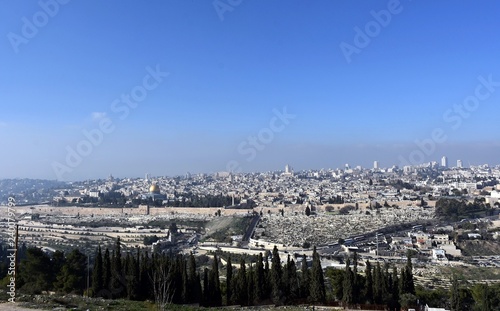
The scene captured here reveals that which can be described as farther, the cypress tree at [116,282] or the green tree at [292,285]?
the green tree at [292,285]

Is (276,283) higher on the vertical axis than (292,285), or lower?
higher

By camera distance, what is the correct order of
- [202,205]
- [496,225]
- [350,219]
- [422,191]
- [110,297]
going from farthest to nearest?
1. [422,191]
2. [202,205]
3. [350,219]
4. [496,225]
5. [110,297]

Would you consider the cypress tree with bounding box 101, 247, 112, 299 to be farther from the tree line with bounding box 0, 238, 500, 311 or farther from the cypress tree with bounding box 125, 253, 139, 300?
the cypress tree with bounding box 125, 253, 139, 300

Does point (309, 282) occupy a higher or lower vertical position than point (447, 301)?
higher

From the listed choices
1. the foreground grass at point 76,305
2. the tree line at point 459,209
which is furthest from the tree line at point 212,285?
the tree line at point 459,209

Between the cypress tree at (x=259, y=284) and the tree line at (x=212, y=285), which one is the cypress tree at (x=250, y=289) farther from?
the cypress tree at (x=259, y=284)

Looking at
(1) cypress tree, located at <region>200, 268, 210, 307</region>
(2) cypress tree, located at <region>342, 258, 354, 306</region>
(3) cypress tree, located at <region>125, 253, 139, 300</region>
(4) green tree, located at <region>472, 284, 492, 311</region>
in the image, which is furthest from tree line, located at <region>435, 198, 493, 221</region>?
(3) cypress tree, located at <region>125, 253, 139, 300</region>

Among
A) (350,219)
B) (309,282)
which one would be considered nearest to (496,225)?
(350,219)

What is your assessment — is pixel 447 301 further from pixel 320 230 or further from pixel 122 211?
pixel 122 211

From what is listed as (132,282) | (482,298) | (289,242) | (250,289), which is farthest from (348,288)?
(289,242)

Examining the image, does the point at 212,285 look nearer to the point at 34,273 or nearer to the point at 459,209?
the point at 34,273

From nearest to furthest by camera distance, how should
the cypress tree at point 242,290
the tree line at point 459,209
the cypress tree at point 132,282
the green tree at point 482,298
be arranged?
the cypress tree at point 132,282
the green tree at point 482,298
the cypress tree at point 242,290
the tree line at point 459,209
